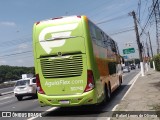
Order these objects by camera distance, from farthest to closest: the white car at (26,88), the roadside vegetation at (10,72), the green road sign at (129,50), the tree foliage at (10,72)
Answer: the tree foliage at (10,72) → the roadside vegetation at (10,72) → the green road sign at (129,50) → the white car at (26,88)

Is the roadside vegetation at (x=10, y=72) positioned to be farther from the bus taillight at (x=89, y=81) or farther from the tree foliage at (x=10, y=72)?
the bus taillight at (x=89, y=81)

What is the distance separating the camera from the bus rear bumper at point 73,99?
40.2 feet

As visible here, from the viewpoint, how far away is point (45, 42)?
12.9 metres

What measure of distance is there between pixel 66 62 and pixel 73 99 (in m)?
1.48

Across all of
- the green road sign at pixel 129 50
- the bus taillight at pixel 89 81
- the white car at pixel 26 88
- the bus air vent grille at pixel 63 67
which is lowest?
the white car at pixel 26 88

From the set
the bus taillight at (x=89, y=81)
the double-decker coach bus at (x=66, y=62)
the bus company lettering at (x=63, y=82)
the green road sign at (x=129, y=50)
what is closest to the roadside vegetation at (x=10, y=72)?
the green road sign at (x=129, y=50)

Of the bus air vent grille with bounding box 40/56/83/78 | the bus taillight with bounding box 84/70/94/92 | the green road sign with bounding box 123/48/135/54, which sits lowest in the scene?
the bus taillight with bounding box 84/70/94/92

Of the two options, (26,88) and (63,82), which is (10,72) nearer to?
(26,88)

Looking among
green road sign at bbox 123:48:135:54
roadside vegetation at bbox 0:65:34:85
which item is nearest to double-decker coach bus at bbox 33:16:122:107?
green road sign at bbox 123:48:135:54

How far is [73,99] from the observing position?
40.5 ft

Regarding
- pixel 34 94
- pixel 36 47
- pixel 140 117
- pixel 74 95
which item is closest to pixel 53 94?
pixel 74 95

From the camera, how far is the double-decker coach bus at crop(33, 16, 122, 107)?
40.7 ft

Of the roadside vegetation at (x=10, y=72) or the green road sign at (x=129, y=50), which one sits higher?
the green road sign at (x=129, y=50)

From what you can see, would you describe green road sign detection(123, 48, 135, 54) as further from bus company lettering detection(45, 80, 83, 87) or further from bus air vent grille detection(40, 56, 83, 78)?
bus company lettering detection(45, 80, 83, 87)
